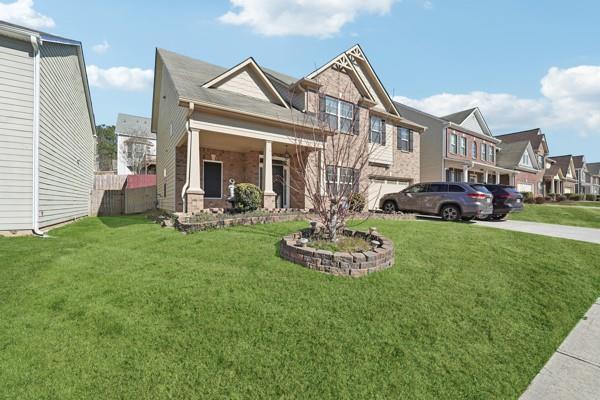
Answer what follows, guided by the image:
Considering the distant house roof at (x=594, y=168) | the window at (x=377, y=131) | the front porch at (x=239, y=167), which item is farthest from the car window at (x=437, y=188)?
the distant house roof at (x=594, y=168)

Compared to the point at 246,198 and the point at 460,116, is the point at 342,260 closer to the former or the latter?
the point at 246,198

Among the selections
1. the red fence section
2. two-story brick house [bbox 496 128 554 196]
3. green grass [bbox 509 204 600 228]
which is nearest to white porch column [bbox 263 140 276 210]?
green grass [bbox 509 204 600 228]

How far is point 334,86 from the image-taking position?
13.6 metres

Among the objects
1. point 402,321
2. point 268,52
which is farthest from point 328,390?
point 268,52

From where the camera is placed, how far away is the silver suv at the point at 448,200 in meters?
10.3

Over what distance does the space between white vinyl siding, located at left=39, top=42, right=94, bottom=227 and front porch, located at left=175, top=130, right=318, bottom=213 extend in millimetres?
3742

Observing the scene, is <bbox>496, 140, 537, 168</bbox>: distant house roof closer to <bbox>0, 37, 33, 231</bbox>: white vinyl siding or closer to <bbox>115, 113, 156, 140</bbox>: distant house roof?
<bbox>0, 37, 33, 231</bbox>: white vinyl siding

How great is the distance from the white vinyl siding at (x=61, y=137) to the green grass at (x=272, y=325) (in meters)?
4.35

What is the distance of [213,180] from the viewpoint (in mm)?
12156

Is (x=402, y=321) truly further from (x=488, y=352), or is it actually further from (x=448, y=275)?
(x=448, y=275)

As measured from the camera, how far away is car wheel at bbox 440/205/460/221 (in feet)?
35.3

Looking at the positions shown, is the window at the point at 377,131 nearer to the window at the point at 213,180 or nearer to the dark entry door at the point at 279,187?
the dark entry door at the point at 279,187

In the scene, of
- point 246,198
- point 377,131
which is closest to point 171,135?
point 246,198

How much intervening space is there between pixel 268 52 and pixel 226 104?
3869 mm
